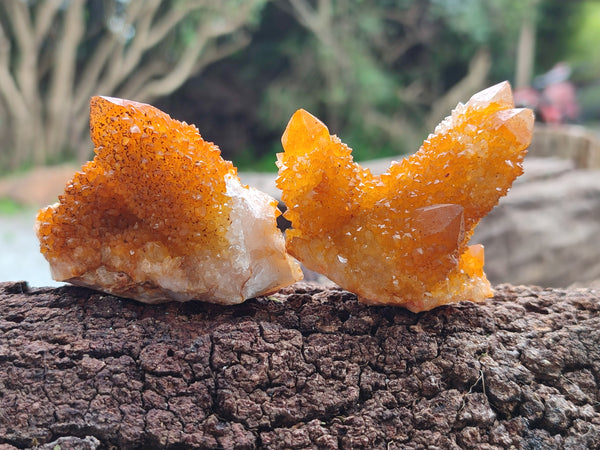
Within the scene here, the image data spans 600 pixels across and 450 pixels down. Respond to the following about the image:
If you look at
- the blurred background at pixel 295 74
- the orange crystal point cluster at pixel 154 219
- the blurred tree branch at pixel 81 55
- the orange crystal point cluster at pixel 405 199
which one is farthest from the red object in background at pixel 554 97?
the orange crystal point cluster at pixel 154 219

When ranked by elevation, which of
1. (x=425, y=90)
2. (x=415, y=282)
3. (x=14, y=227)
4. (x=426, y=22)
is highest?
(x=426, y=22)

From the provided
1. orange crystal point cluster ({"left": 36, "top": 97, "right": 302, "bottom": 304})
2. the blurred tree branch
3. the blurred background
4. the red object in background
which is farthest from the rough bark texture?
the red object in background

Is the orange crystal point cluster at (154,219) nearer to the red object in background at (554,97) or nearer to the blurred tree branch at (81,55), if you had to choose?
the blurred tree branch at (81,55)

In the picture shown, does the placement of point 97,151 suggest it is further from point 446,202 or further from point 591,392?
point 591,392

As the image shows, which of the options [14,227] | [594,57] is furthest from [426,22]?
[14,227]

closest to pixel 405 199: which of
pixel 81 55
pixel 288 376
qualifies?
pixel 288 376

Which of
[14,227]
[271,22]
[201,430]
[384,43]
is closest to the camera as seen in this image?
[201,430]

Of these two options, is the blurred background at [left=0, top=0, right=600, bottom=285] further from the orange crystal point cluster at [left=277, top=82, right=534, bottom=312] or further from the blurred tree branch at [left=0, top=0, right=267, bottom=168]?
the orange crystal point cluster at [left=277, top=82, right=534, bottom=312]
